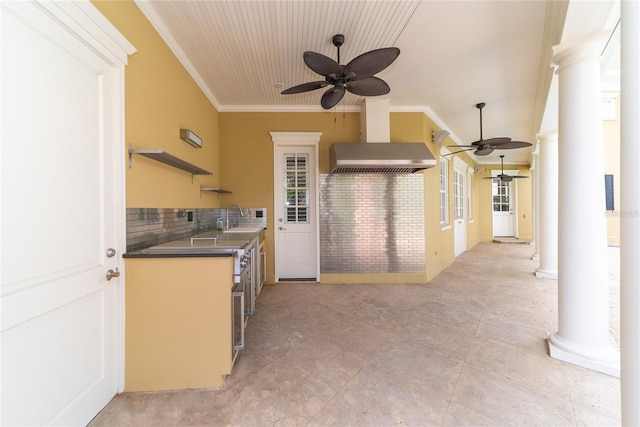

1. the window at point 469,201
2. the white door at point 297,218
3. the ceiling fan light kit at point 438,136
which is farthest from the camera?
the window at point 469,201

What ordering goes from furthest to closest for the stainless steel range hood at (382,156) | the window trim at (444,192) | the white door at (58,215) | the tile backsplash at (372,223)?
the window trim at (444,192) < the tile backsplash at (372,223) < the stainless steel range hood at (382,156) < the white door at (58,215)

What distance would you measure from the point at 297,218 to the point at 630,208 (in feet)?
12.3

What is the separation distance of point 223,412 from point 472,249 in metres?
7.90

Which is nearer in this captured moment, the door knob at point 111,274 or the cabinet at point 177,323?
the door knob at point 111,274

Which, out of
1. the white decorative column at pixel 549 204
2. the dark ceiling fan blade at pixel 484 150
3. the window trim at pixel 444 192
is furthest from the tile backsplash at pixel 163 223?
the white decorative column at pixel 549 204

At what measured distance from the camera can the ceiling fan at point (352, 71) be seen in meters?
2.03

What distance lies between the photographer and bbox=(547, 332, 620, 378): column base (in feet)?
6.13

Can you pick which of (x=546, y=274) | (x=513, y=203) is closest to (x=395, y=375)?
(x=546, y=274)

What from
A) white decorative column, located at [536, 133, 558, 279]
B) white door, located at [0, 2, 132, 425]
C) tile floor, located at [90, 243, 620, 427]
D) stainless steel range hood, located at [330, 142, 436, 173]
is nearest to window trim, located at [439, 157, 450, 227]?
white decorative column, located at [536, 133, 558, 279]

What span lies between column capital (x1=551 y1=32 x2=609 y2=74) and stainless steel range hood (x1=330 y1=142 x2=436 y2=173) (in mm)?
1556

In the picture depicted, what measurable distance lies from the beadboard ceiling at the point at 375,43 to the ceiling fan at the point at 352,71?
381mm

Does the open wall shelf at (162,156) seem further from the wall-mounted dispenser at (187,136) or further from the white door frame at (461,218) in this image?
the white door frame at (461,218)

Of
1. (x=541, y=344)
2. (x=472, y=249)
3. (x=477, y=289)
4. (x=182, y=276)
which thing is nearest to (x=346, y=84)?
(x=182, y=276)

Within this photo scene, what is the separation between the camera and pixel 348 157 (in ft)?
11.3
